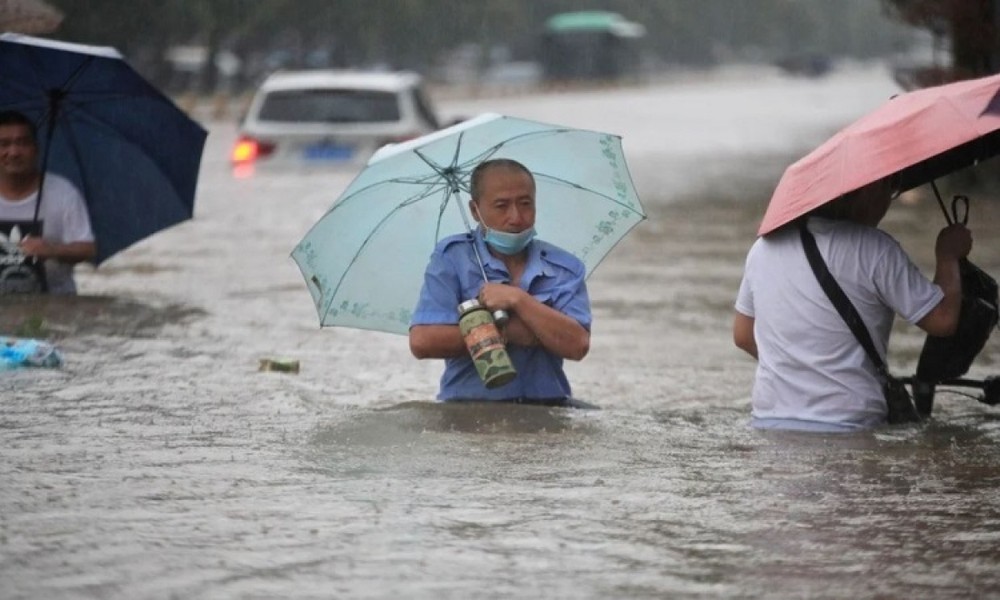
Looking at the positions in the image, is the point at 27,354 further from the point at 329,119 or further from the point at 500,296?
the point at 329,119

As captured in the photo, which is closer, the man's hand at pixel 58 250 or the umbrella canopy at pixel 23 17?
the man's hand at pixel 58 250

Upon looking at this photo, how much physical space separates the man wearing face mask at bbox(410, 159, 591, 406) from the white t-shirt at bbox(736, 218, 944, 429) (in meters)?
0.70

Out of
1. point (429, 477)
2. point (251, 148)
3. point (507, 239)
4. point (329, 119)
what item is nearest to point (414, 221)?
point (507, 239)

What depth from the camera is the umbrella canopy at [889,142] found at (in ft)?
24.1

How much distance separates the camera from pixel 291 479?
23.2 ft

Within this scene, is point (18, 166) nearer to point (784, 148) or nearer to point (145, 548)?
point (145, 548)

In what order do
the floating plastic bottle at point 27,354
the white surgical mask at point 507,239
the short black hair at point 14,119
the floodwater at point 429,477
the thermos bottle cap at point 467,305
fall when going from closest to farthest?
1. the floodwater at point 429,477
2. the thermos bottle cap at point 467,305
3. the white surgical mask at point 507,239
4. the floating plastic bottle at point 27,354
5. the short black hair at point 14,119

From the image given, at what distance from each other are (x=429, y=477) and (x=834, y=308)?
1639 millimetres

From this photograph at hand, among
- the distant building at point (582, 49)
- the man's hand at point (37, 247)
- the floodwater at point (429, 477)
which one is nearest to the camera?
the floodwater at point (429, 477)

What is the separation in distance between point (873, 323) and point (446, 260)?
5.24ft

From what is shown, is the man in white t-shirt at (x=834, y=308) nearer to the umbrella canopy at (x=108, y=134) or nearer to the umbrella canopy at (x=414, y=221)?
the umbrella canopy at (x=414, y=221)

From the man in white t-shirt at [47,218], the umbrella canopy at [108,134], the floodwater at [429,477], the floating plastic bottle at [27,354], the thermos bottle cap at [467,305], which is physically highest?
the umbrella canopy at [108,134]

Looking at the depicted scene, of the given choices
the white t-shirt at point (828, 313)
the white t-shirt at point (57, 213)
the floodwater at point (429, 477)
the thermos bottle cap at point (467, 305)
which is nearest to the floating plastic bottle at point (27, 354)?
the floodwater at point (429, 477)

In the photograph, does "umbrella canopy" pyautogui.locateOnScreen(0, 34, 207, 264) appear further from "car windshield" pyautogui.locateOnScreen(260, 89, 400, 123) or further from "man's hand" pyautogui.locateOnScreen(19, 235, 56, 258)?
"car windshield" pyautogui.locateOnScreen(260, 89, 400, 123)
